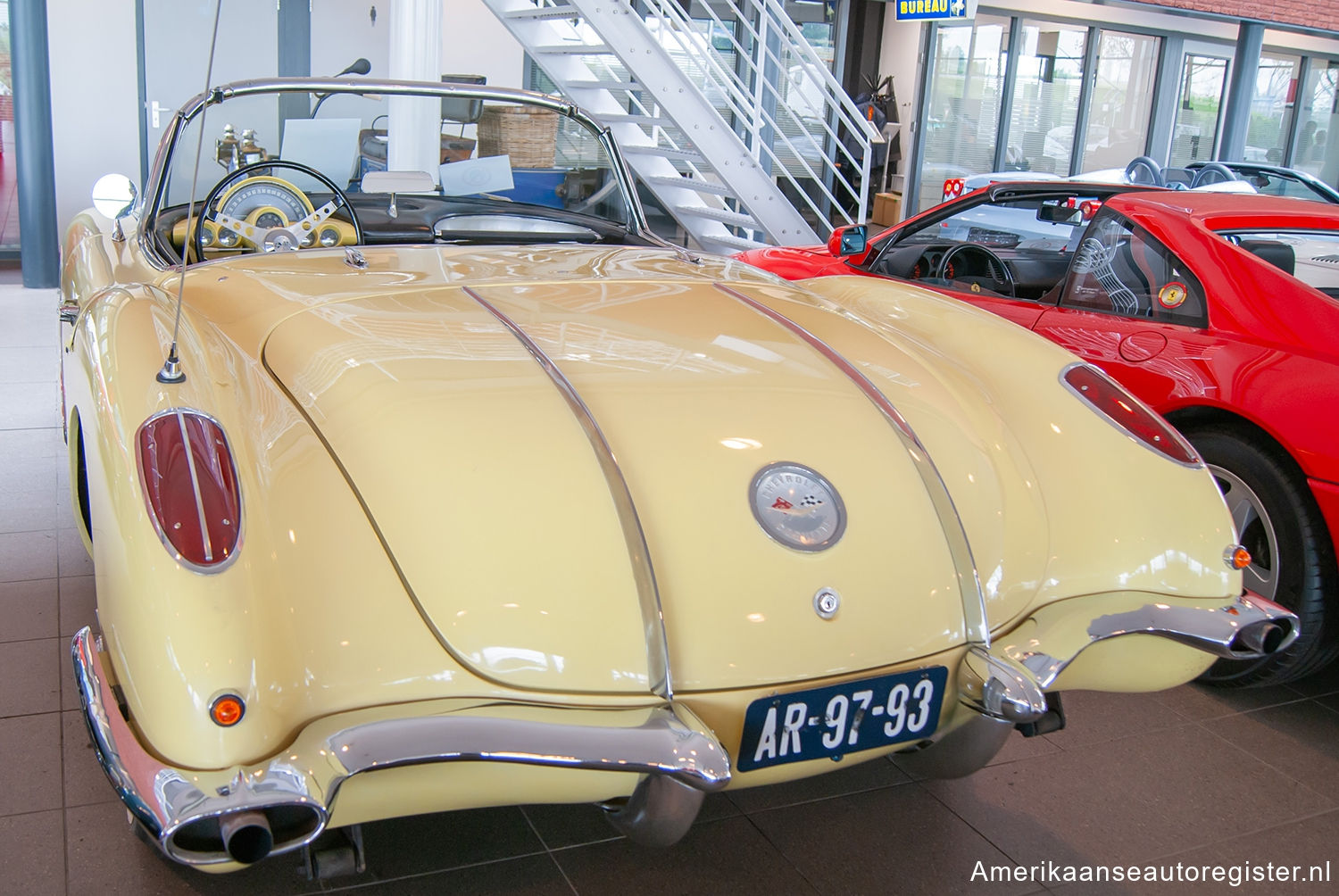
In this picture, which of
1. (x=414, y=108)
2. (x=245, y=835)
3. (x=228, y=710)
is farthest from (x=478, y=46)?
(x=245, y=835)

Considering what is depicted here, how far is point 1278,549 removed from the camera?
9.57 ft

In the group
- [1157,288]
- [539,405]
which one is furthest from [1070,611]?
[1157,288]

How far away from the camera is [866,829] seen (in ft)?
7.69

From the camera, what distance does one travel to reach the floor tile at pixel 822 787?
7.91ft

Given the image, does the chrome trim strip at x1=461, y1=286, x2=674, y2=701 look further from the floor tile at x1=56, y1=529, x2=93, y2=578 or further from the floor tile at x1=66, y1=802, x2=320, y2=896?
the floor tile at x1=56, y1=529, x2=93, y2=578

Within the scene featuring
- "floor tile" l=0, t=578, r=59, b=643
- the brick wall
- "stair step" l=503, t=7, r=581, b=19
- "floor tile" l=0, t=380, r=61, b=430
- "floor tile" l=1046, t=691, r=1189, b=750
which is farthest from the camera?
the brick wall

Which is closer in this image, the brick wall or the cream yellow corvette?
the cream yellow corvette

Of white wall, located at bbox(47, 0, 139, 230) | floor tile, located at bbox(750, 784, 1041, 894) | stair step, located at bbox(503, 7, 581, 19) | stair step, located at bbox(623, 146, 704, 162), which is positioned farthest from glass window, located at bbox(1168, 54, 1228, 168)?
floor tile, located at bbox(750, 784, 1041, 894)

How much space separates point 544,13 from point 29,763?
272 inches

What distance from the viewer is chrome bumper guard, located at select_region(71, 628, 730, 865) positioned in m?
1.44

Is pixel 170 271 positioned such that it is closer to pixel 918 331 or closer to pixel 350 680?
pixel 350 680

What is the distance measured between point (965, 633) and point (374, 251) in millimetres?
1833

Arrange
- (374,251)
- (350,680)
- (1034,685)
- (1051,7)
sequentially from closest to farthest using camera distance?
(350,680) → (1034,685) → (374,251) → (1051,7)

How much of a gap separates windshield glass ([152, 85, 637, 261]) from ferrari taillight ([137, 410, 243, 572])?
1.34 metres
